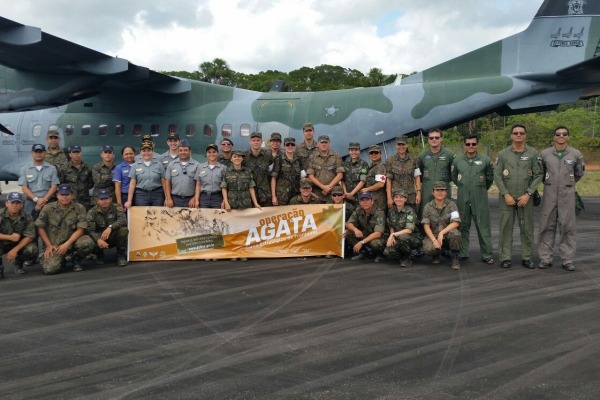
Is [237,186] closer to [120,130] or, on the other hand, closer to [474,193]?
[474,193]

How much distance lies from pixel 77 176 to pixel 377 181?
5.05m

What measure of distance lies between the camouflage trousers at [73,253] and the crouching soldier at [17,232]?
0.33 meters

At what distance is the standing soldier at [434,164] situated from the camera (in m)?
8.65

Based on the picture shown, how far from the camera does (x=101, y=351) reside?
4574mm

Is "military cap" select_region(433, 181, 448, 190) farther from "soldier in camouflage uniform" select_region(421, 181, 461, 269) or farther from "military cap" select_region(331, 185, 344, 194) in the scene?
"military cap" select_region(331, 185, 344, 194)

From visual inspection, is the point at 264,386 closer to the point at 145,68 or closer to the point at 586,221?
the point at 145,68

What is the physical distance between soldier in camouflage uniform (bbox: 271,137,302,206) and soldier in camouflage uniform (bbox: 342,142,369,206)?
0.84 m

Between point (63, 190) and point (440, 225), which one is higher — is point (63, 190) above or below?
above

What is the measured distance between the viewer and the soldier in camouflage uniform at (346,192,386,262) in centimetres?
830

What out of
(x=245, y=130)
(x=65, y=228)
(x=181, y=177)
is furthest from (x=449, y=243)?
(x=245, y=130)

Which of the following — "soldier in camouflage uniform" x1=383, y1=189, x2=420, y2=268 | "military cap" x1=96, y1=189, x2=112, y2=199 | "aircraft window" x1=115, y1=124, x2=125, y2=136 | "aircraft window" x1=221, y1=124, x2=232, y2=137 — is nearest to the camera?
"soldier in camouflage uniform" x1=383, y1=189, x2=420, y2=268

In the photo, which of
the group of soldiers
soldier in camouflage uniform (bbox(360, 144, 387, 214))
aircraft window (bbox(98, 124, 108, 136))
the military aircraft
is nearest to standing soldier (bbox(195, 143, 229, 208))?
the group of soldiers

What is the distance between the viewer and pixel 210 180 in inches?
344

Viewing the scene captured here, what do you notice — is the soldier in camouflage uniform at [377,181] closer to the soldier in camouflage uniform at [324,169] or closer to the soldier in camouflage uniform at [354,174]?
the soldier in camouflage uniform at [354,174]
